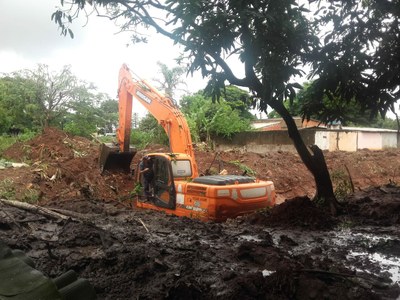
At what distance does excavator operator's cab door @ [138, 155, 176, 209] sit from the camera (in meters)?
8.73

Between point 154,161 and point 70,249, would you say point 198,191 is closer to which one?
point 154,161

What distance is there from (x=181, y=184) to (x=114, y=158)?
4.79 meters

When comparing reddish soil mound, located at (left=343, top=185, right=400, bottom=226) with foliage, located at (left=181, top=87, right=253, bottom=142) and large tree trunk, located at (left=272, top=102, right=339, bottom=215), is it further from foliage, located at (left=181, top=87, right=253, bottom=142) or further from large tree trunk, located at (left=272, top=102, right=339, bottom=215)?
foliage, located at (left=181, top=87, right=253, bottom=142)

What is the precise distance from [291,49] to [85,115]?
23946 mm

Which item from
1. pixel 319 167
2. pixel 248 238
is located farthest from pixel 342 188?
pixel 248 238

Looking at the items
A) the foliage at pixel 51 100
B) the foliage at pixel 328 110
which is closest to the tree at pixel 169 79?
the foliage at pixel 51 100

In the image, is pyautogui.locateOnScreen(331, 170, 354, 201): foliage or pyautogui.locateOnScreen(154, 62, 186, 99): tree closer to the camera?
pyautogui.locateOnScreen(331, 170, 354, 201): foliage

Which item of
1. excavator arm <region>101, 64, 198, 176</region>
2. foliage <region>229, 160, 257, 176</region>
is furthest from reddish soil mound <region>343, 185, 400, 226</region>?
foliage <region>229, 160, 257, 176</region>

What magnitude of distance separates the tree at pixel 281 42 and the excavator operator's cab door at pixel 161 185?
371 cm

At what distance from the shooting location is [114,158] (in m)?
12.6

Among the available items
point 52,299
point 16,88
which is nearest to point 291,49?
point 52,299

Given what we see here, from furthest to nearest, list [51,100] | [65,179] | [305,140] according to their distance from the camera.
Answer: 1. [51,100]
2. [305,140]
3. [65,179]

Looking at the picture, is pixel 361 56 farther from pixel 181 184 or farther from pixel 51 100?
pixel 51 100

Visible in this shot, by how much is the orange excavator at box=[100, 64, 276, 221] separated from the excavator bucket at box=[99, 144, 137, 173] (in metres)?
0.50
